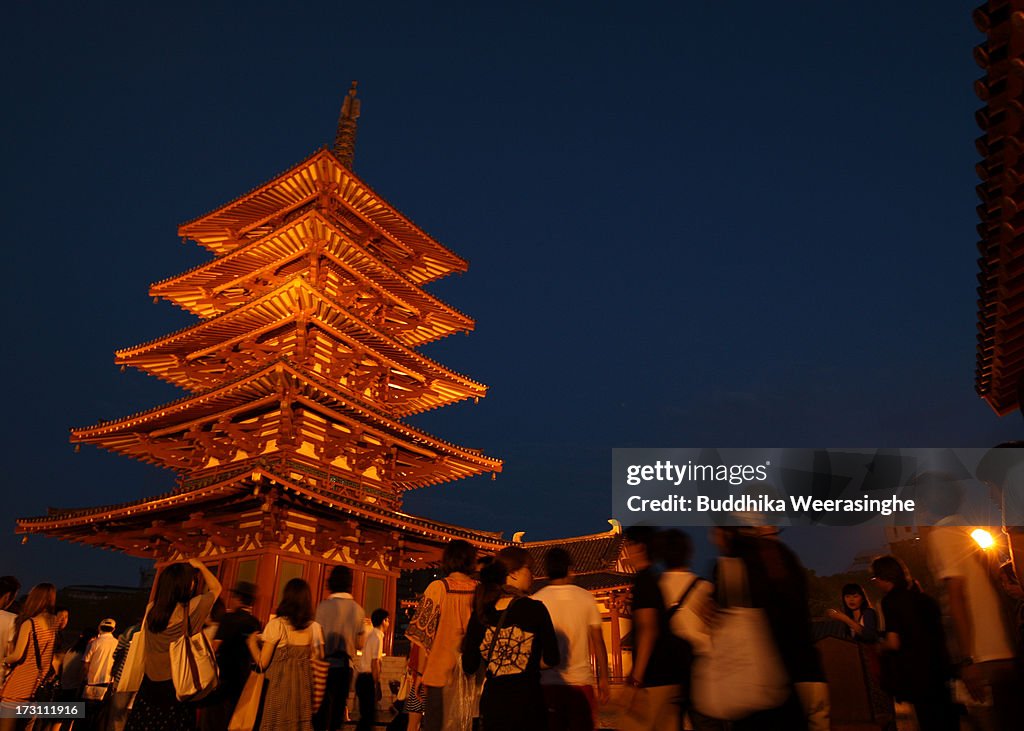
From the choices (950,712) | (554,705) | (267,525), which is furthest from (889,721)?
(267,525)

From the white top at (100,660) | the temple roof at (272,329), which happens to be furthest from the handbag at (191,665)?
the temple roof at (272,329)

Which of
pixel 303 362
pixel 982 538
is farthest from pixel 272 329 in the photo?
pixel 982 538

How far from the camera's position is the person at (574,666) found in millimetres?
4664

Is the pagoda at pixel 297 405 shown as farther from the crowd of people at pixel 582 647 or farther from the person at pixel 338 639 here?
the crowd of people at pixel 582 647

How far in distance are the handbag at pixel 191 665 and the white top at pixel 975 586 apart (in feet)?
15.1

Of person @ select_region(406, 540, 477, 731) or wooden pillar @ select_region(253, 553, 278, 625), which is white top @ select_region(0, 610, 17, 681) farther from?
wooden pillar @ select_region(253, 553, 278, 625)

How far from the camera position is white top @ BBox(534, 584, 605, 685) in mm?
4707

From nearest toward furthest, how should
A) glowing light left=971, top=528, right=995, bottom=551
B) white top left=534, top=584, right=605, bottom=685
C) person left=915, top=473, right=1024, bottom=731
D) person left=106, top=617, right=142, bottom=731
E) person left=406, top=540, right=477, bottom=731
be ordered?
1. person left=915, top=473, right=1024, bottom=731
2. glowing light left=971, top=528, right=995, bottom=551
3. white top left=534, top=584, right=605, bottom=685
4. person left=406, top=540, right=477, bottom=731
5. person left=106, top=617, right=142, bottom=731

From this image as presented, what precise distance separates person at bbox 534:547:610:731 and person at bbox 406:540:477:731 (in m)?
0.78

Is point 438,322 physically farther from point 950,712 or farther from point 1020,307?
point 950,712

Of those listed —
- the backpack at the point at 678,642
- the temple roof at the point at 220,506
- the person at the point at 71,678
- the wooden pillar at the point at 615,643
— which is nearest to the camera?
the backpack at the point at 678,642

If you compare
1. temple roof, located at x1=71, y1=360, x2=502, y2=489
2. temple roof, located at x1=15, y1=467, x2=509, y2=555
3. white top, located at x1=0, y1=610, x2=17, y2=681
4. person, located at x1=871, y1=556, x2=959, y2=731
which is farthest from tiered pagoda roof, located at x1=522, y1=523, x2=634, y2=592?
person, located at x1=871, y1=556, x2=959, y2=731

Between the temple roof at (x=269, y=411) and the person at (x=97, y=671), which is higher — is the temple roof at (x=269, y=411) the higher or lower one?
the higher one

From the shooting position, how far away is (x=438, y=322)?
21781 mm
